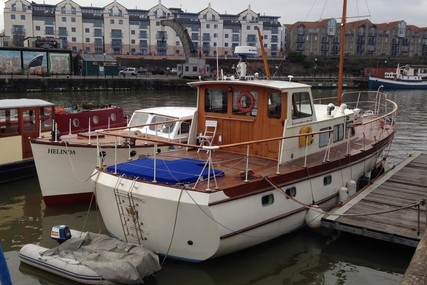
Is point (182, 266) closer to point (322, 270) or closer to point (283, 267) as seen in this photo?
point (283, 267)

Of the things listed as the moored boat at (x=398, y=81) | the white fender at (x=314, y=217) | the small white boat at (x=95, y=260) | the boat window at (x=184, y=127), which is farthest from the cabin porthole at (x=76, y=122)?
the moored boat at (x=398, y=81)

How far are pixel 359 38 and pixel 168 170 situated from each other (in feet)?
452

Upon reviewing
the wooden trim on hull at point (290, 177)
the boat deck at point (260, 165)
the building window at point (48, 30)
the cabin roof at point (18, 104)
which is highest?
the building window at point (48, 30)

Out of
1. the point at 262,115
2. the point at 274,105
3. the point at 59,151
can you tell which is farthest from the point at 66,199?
the point at 274,105

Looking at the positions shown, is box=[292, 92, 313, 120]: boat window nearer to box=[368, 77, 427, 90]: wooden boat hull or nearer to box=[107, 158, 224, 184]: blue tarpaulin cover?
box=[107, 158, 224, 184]: blue tarpaulin cover

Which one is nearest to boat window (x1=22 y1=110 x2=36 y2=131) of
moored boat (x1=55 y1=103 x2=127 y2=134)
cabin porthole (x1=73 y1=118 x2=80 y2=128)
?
moored boat (x1=55 y1=103 x2=127 y2=134)

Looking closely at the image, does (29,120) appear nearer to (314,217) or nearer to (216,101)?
(216,101)

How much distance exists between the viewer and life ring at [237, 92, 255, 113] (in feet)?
37.6

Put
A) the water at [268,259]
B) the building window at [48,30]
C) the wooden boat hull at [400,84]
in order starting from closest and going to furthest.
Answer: the water at [268,259] < the wooden boat hull at [400,84] < the building window at [48,30]

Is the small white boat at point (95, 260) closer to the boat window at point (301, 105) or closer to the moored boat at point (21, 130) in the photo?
the boat window at point (301, 105)

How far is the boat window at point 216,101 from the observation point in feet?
39.1

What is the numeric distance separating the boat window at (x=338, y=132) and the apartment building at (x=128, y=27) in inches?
3563

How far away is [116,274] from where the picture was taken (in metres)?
8.03

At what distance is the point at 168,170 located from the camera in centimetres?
926
